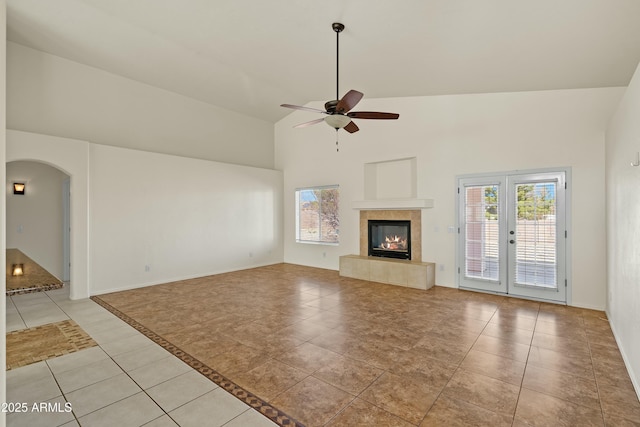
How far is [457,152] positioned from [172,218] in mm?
5897

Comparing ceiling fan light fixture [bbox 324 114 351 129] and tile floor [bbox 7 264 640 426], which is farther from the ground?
ceiling fan light fixture [bbox 324 114 351 129]

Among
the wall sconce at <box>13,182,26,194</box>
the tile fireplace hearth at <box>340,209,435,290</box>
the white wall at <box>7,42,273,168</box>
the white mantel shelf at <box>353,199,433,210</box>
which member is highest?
the white wall at <box>7,42,273,168</box>

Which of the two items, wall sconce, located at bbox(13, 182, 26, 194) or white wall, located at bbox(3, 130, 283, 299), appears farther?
wall sconce, located at bbox(13, 182, 26, 194)

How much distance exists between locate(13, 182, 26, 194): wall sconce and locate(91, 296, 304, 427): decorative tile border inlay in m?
4.72

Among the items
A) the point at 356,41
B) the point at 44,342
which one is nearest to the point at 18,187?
the point at 44,342

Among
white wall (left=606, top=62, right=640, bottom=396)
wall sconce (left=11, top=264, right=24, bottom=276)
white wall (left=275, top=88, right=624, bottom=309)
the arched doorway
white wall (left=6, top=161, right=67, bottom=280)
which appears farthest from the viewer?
white wall (left=6, top=161, right=67, bottom=280)

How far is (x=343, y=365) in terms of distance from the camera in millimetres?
2967

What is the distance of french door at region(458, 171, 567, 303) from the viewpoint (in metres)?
4.88

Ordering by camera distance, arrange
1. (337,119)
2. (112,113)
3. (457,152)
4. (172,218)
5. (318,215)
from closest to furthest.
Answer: (337,119) → (457,152) → (112,113) → (172,218) → (318,215)

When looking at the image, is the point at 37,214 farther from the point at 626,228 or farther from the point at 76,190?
the point at 626,228

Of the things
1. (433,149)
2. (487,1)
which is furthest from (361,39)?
(433,149)

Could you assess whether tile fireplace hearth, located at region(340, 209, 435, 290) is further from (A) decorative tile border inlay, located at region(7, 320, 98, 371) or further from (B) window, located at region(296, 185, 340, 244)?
(A) decorative tile border inlay, located at region(7, 320, 98, 371)

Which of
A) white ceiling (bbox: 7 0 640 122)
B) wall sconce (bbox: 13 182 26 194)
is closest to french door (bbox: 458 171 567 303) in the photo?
white ceiling (bbox: 7 0 640 122)

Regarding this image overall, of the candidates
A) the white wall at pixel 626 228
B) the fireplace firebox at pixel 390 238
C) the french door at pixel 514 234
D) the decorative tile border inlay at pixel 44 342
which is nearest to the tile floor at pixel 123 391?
the decorative tile border inlay at pixel 44 342
